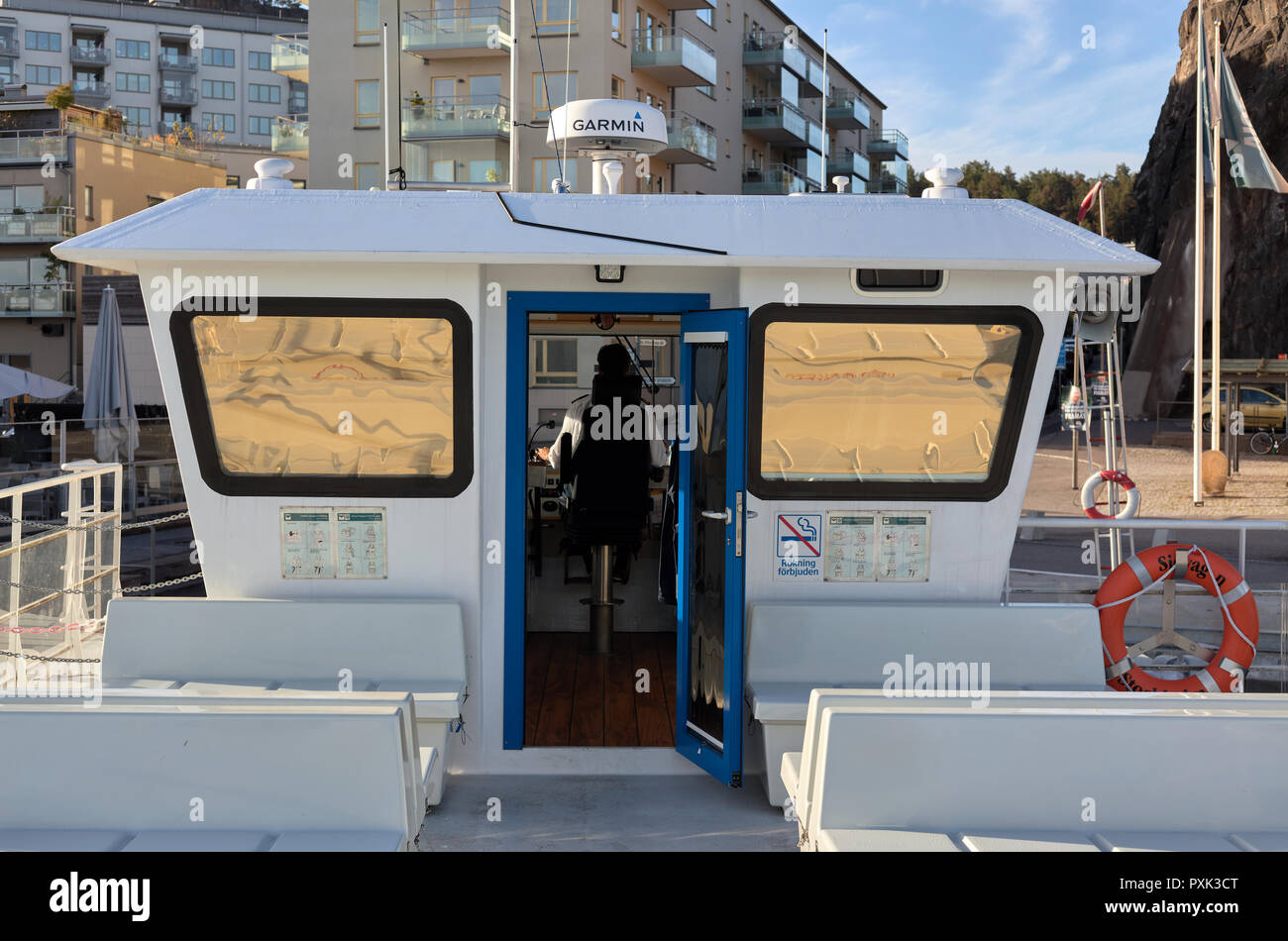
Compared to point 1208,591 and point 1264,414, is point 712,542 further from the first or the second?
point 1264,414

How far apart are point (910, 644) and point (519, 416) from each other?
205cm

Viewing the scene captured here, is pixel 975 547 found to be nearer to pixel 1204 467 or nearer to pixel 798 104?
pixel 1204 467

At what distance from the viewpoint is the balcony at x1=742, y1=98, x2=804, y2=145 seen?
147 ft

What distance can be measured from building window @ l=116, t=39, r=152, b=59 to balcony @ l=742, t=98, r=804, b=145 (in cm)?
4061

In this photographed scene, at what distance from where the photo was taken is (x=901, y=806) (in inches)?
141

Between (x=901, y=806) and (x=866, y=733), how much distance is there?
25cm

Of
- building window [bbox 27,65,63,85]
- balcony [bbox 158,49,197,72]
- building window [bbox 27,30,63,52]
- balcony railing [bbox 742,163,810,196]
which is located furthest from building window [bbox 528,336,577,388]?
building window [bbox 27,30,63,52]

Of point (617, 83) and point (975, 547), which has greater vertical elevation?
point (617, 83)

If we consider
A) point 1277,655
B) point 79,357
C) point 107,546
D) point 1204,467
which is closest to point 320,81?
point 79,357

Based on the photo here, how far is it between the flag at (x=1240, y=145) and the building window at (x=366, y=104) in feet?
74.5

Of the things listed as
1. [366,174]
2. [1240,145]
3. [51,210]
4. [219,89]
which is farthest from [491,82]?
[219,89]

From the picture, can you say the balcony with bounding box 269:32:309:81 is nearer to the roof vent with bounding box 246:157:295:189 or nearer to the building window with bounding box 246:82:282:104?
the roof vent with bounding box 246:157:295:189

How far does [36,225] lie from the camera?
41.5m
